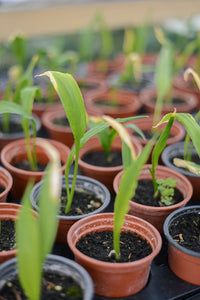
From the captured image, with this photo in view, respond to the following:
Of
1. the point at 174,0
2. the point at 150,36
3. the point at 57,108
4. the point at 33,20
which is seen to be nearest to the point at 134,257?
the point at 57,108

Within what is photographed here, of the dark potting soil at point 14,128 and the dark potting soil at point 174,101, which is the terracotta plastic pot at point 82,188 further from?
the dark potting soil at point 174,101

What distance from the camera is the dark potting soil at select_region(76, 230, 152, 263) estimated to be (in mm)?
815

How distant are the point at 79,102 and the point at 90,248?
33 cm

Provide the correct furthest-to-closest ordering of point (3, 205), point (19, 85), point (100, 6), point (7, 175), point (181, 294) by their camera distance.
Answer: point (100, 6) → point (19, 85) → point (7, 175) → point (3, 205) → point (181, 294)

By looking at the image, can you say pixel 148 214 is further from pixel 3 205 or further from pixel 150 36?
pixel 150 36

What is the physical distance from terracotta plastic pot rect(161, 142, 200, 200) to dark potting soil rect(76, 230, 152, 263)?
1.06ft

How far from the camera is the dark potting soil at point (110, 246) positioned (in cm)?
81

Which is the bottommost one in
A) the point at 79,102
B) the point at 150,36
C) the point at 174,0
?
the point at 150,36

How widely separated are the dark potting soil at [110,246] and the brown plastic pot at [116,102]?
0.74 m

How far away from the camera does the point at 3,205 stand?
910 millimetres

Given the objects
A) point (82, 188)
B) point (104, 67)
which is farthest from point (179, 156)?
point (104, 67)

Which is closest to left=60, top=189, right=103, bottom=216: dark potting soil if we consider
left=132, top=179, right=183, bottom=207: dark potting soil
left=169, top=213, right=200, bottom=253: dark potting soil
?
left=132, top=179, right=183, bottom=207: dark potting soil

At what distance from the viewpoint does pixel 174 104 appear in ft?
5.65

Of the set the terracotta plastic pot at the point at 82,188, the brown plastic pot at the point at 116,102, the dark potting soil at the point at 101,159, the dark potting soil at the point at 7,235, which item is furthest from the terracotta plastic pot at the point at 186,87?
the dark potting soil at the point at 7,235
